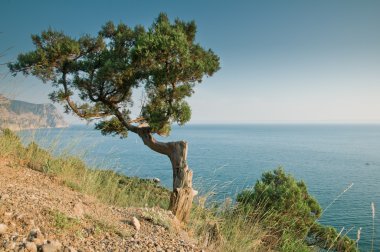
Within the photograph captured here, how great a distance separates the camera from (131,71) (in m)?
11.7

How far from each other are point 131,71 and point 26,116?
4.95 meters

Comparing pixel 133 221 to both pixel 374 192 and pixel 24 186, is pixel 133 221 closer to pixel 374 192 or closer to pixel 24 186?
pixel 24 186

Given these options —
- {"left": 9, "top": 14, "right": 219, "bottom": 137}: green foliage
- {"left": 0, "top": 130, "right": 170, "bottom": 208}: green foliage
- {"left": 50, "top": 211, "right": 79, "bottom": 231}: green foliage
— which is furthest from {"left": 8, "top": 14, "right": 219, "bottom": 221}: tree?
{"left": 50, "top": 211, "right": 79, "bottom": 231}: green foliage

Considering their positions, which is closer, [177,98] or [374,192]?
[177,98]

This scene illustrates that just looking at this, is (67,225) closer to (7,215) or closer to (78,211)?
(7,215)

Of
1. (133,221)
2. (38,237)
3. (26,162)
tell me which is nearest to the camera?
(38,237)

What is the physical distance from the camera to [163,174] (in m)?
34.2

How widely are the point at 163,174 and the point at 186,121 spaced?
23.9 meters

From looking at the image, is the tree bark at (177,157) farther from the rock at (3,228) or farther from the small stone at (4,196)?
the rock at (3,228)

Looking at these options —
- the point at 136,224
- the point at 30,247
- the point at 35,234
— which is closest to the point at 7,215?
the point at 35,234

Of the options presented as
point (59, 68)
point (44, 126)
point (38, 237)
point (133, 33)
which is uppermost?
point (133, 33)

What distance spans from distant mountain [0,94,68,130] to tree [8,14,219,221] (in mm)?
3850

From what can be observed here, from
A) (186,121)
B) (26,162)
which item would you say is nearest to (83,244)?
(26,162)

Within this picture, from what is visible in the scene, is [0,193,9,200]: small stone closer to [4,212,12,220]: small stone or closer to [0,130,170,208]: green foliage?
[4,212,12,220]: small stone
